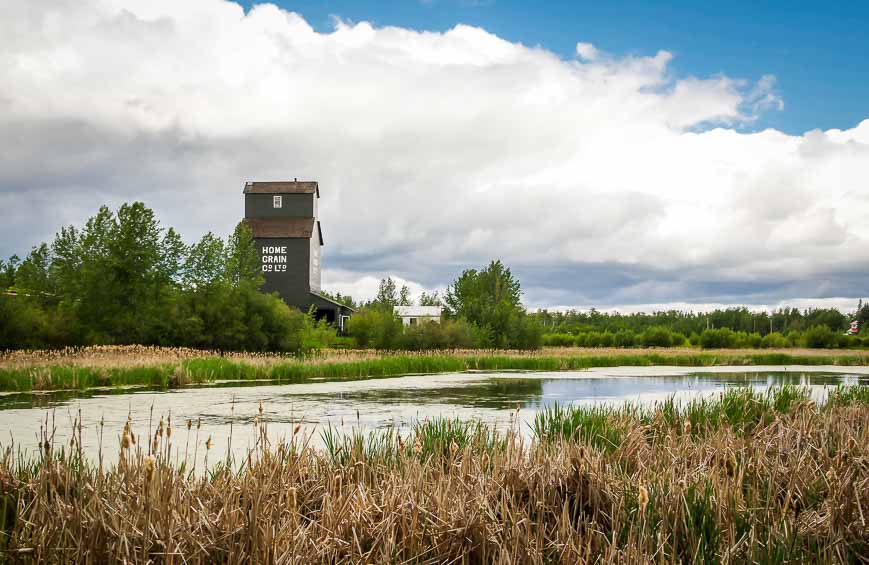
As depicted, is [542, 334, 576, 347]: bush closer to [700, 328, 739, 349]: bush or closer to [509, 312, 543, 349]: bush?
[700, 328, 739, 349]: bush

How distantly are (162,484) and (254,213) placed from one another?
52736 millimetres

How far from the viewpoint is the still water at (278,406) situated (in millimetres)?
8711

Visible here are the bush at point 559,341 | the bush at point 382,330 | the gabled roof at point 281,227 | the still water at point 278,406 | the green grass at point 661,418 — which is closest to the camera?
the green grass at point 661,418

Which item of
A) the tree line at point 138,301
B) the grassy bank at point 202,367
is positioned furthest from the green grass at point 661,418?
the tree line at point 138,301

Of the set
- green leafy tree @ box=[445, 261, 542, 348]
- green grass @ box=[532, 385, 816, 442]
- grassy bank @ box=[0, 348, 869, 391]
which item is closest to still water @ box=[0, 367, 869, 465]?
green grass @ box=[532, 385, 816, 442]

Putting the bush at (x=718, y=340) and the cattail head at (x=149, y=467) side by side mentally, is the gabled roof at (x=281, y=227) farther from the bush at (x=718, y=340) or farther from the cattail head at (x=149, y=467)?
the cattail head at (x=149, y=467)

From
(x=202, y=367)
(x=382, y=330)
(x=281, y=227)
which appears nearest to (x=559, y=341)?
(x=281, y=227)

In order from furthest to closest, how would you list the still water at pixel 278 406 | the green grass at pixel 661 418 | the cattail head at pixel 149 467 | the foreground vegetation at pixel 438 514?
1. the still water at pixel 278 406
2. the green grass at pixel 661 418
3. the foreground vegetation at pixel 438 514
4. the cattail head at pixel 149 467

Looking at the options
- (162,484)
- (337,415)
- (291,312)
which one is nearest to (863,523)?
(162,484)

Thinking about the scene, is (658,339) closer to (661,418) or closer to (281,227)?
(281,227)

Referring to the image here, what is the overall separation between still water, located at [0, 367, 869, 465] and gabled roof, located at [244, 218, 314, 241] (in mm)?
32580

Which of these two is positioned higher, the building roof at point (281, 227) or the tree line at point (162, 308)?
the building roof at point (281, 227)

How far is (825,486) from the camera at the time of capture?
16.1ft

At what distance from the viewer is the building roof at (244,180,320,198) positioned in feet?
177
